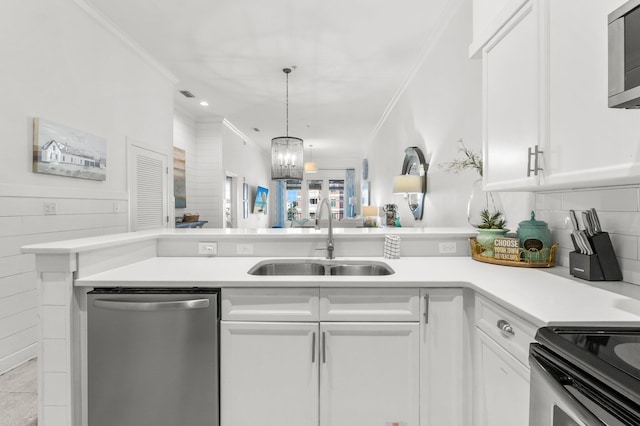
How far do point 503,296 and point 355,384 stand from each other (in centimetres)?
73

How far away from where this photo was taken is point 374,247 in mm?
Result: 2070

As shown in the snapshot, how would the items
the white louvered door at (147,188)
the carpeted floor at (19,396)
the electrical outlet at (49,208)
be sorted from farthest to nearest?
the white louvered door at (147,188), the electrical outlet at (49,208), the carpeted floor at (19,396)

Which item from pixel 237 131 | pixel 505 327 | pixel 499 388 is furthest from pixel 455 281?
pixel 237 131

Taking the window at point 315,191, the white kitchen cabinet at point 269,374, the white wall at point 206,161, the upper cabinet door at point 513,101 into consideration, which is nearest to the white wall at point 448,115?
the upper cabinet door at point 513,101

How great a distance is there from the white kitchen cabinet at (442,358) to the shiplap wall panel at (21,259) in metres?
2.36

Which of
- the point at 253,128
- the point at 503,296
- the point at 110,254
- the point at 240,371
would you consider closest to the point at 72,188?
the point at 110,254

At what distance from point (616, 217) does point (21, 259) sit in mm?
3656

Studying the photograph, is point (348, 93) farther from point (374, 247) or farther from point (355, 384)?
point (355, 384)

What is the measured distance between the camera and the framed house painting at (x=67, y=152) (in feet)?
8.50

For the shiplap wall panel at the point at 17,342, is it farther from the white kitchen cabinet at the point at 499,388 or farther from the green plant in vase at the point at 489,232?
the green plant in vase at the point at 489,232

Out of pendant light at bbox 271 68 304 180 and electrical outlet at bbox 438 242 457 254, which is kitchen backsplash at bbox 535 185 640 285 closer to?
electrical outlet at bbox 438 242 457 254

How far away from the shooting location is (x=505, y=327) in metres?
1.16

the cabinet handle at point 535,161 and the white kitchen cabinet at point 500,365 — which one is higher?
the cabinet handle at point 535,161

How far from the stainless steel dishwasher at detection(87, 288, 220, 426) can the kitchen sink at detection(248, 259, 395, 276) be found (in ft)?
1.82
